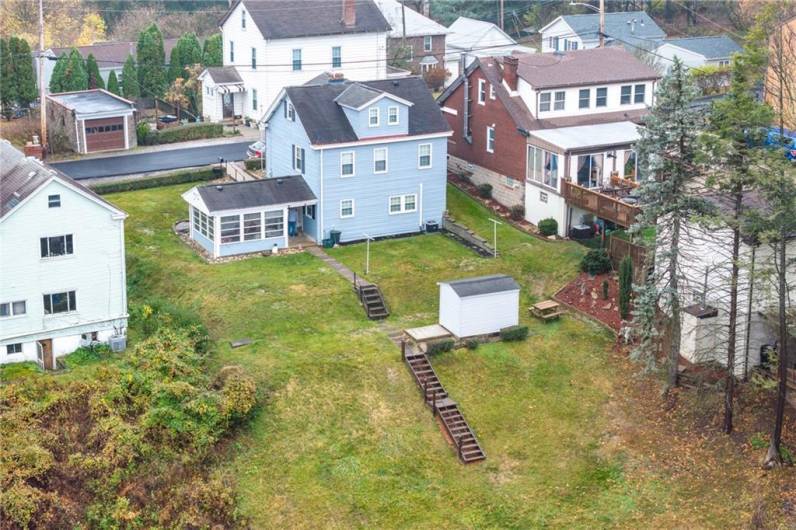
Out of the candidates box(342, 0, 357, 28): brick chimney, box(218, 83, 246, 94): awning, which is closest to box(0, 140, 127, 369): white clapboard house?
box(218, 83, 246, 94): awning

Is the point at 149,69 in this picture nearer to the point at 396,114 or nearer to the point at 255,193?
the point at 255,193

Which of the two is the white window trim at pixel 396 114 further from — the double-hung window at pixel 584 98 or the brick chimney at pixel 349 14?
the brick chimney at pixel 349 14

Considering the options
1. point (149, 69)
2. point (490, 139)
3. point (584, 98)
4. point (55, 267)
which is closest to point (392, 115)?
point (490, 139)

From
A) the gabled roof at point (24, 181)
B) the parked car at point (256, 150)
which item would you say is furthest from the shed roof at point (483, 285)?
the parked car at point (256, 150)

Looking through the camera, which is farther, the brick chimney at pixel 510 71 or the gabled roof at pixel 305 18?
the gabled roof at pixel 305 18

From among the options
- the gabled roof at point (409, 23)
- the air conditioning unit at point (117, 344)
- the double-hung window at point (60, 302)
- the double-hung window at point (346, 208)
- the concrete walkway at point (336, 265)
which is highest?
the gabled roof at point (409, 23)

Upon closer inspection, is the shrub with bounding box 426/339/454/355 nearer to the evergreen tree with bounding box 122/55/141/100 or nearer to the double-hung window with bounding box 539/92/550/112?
the double-hung window with bounding box 539/92/550/112
